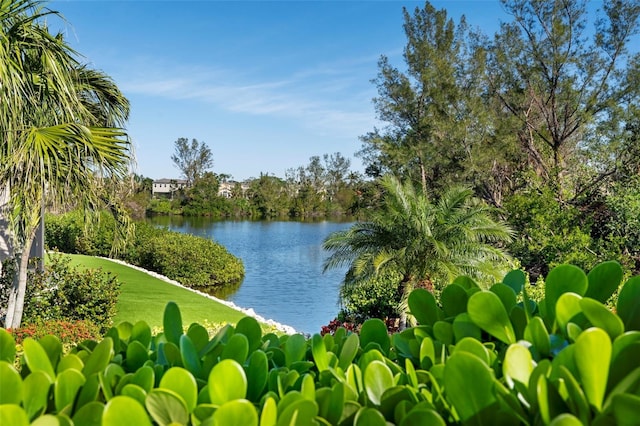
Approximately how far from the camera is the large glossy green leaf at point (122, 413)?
680mm

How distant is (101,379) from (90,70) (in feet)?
28.0

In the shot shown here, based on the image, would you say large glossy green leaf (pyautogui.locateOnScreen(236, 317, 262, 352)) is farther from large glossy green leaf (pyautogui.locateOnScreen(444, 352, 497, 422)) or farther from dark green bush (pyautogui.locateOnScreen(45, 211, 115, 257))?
dark green bush (pyautogui.locateOnScreen(45, 211, 115, 257))

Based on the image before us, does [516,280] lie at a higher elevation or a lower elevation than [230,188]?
lower

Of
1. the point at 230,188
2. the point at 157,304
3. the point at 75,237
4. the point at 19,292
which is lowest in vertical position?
the point at 157,304

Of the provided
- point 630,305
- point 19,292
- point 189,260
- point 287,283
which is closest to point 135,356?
point 630,305

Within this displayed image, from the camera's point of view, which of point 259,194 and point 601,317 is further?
point 259,194

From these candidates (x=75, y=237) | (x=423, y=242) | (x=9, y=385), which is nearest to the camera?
(x=9, y=385)

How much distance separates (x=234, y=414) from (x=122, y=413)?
0.16 metres

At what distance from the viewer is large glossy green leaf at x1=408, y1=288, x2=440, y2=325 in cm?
129

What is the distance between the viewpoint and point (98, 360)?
1031 millimetres

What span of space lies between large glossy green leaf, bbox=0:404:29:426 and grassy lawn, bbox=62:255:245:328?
8.05 meters

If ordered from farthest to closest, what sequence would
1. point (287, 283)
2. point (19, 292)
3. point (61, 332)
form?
point (287, 283)
point (19, 292)
point (61, 332)

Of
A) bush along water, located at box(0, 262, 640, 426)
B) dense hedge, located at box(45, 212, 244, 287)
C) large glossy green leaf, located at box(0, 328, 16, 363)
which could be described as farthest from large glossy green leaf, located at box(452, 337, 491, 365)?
dense hedge, located at box(45, 212, 244, 287)

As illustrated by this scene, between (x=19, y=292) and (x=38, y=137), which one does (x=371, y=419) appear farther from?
(x=19, y=292)
